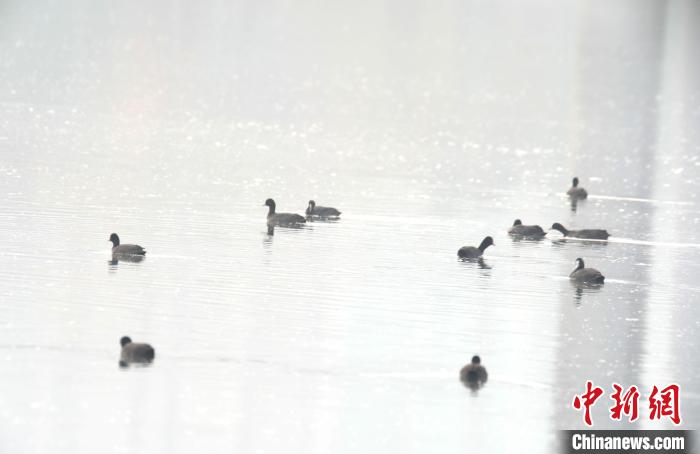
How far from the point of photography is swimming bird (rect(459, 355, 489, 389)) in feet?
110

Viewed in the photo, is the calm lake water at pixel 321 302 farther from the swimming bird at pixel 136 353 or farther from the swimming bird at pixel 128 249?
the swimming bird at pixel 128 249

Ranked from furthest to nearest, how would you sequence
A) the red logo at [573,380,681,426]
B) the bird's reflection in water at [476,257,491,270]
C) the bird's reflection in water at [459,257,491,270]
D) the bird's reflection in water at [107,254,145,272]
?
the bird's reflection in water at [459,257,491,270] → the bird's reflection in water at [476,257,491,270] → the bird's reflection in water at [107,254,145,272] → the red logo at [573,380,681,426]

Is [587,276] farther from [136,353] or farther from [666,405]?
[136,353]

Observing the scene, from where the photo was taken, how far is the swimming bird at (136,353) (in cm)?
3391

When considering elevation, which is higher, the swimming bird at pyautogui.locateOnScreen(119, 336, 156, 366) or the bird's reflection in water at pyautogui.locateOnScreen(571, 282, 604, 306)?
the bird's reflection in water at pyautogui.locateOnScreen(571, 282, 604, 306)

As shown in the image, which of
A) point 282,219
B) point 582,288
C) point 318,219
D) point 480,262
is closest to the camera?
point 582,288

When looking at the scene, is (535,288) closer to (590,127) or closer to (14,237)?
(14,237)

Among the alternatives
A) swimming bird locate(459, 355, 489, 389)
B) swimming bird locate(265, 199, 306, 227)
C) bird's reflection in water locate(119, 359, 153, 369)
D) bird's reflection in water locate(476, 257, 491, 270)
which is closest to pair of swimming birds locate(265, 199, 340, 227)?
swimming bird locate(265, 199, 306, 227)

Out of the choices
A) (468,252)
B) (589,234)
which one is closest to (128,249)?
(468,252)

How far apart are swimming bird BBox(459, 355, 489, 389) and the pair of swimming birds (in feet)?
81.5

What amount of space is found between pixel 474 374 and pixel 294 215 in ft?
84.5

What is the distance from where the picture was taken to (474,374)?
33.6m

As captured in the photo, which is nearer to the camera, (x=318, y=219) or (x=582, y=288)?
(x=582, y=288)

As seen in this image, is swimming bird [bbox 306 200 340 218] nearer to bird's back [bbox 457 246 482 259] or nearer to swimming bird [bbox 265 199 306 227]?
swimming bird [bbox 265 199 306 227]
